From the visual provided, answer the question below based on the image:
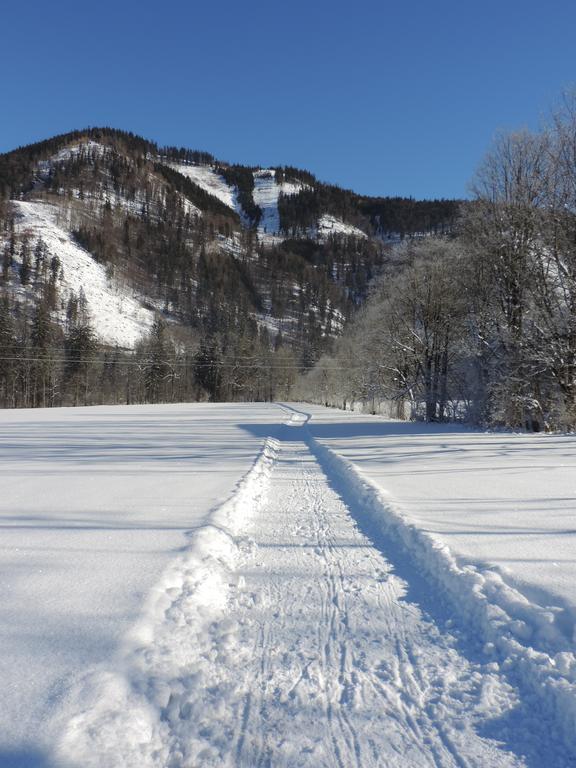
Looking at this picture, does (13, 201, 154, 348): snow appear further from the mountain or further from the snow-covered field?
the snow-covered field

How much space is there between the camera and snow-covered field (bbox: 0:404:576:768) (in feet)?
7.10

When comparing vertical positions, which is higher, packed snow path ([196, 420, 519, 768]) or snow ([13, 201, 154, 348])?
snow ([13, 201, 154, 348])

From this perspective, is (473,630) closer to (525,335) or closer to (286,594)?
(286,594)

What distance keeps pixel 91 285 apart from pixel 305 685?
133 metres

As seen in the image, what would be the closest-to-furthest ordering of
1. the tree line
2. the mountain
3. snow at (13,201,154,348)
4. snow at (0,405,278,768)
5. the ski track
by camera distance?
the ski track
snow at (0,405,278,768)
the tree line
the mountain
snow at (13,201,154,348)

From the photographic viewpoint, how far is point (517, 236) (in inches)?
785

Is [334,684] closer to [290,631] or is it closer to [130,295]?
[290,631]

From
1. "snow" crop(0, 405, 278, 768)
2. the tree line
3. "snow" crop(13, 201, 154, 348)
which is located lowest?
"snow" crop(0, 405, 278, 768)

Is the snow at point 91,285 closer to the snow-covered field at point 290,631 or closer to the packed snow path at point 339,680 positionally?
the snow-covered field at point 290,631

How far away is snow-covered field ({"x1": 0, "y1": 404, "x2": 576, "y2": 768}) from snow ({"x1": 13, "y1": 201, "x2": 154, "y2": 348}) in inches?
3993

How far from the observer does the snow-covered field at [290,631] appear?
2.16 m

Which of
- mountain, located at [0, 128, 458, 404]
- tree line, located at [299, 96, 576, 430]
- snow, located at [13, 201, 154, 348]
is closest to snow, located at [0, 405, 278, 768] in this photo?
tree line, located at [299, 96, 576, 430]

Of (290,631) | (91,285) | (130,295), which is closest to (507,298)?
(290,631)

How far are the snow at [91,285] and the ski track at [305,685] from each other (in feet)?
339
